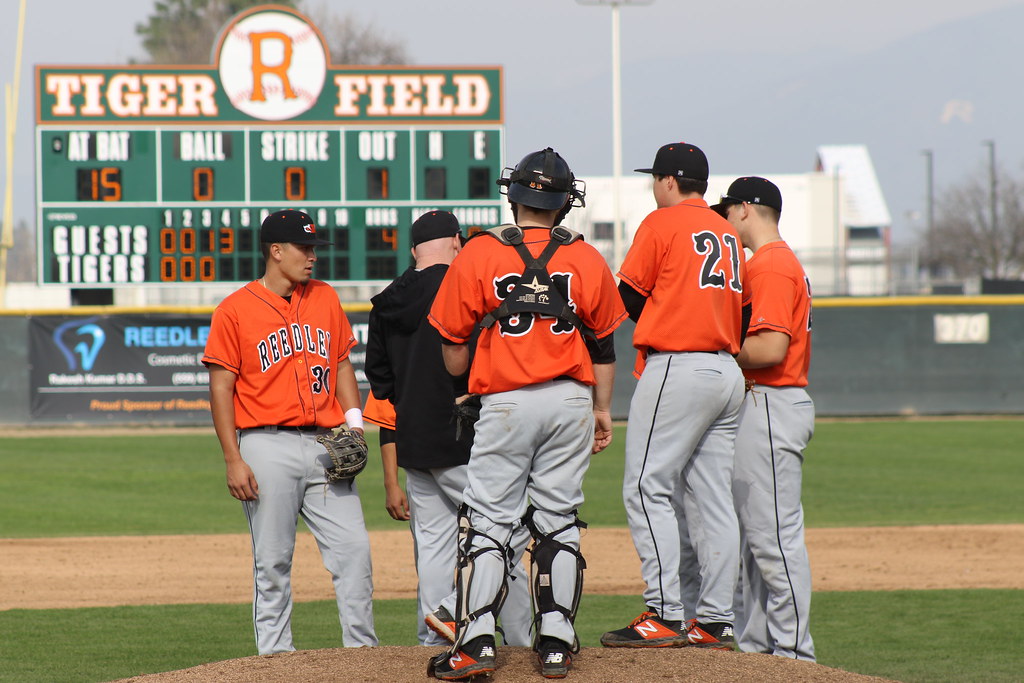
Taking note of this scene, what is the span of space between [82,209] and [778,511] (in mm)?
15212

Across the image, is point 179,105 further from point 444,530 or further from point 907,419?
point 444,530

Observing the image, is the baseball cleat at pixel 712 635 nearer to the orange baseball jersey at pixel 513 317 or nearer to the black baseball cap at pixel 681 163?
the orange baseball jersey at pixel 513 317

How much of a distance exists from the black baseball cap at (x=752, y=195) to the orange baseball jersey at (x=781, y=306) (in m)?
0.20

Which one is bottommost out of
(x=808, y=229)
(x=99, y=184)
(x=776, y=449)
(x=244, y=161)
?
(x=776, y=449)

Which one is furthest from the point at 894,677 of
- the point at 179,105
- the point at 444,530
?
the point at 179,105

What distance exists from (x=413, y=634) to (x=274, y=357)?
2274mm

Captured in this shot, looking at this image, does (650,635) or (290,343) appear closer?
(650,635)

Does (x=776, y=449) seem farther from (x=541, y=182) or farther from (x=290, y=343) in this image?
(x=290, y=343)

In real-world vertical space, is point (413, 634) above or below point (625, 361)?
below

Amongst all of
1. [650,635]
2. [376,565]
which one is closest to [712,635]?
[650,635]

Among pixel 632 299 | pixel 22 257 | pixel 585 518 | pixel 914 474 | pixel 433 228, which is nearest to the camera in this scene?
pixel 632 299

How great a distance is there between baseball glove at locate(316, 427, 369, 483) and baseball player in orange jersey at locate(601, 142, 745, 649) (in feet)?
3.59

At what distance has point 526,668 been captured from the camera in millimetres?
3838

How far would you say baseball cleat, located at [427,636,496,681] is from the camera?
143 inches
